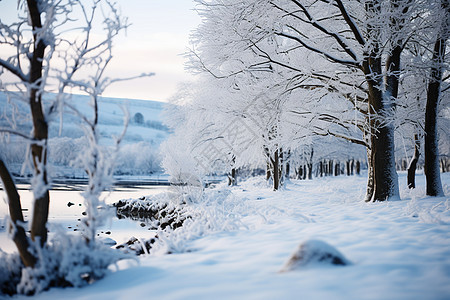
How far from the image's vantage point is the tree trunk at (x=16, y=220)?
10.5ft

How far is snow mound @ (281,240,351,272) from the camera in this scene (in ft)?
9.73

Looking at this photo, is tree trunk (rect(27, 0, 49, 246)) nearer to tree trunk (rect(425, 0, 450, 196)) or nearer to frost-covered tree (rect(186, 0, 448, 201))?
frost-covered tree (rect(186, 0, 448, 201))

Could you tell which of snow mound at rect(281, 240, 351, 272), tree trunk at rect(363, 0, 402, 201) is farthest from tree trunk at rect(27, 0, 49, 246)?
tree trunk at rect(363, 0, 402, 201)

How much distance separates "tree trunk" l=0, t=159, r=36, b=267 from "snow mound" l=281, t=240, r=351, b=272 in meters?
2.67

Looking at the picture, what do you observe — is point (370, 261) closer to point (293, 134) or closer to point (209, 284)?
point (209, 284)

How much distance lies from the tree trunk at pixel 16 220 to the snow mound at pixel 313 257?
2674 millimetres

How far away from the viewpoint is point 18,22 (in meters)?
3.64

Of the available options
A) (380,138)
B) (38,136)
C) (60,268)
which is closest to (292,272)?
(60,268)

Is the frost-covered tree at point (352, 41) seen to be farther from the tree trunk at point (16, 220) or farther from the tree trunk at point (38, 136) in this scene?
the tree trunk at point (16, 220)

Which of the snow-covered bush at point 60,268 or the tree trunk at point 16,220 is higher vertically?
the tree trunk at point 16,220

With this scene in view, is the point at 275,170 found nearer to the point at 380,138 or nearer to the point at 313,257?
the point at 380,138

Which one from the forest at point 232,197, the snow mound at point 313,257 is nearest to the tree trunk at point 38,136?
the forest at point 232,197

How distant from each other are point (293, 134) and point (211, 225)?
4.71 metres

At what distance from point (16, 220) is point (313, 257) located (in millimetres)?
3284
